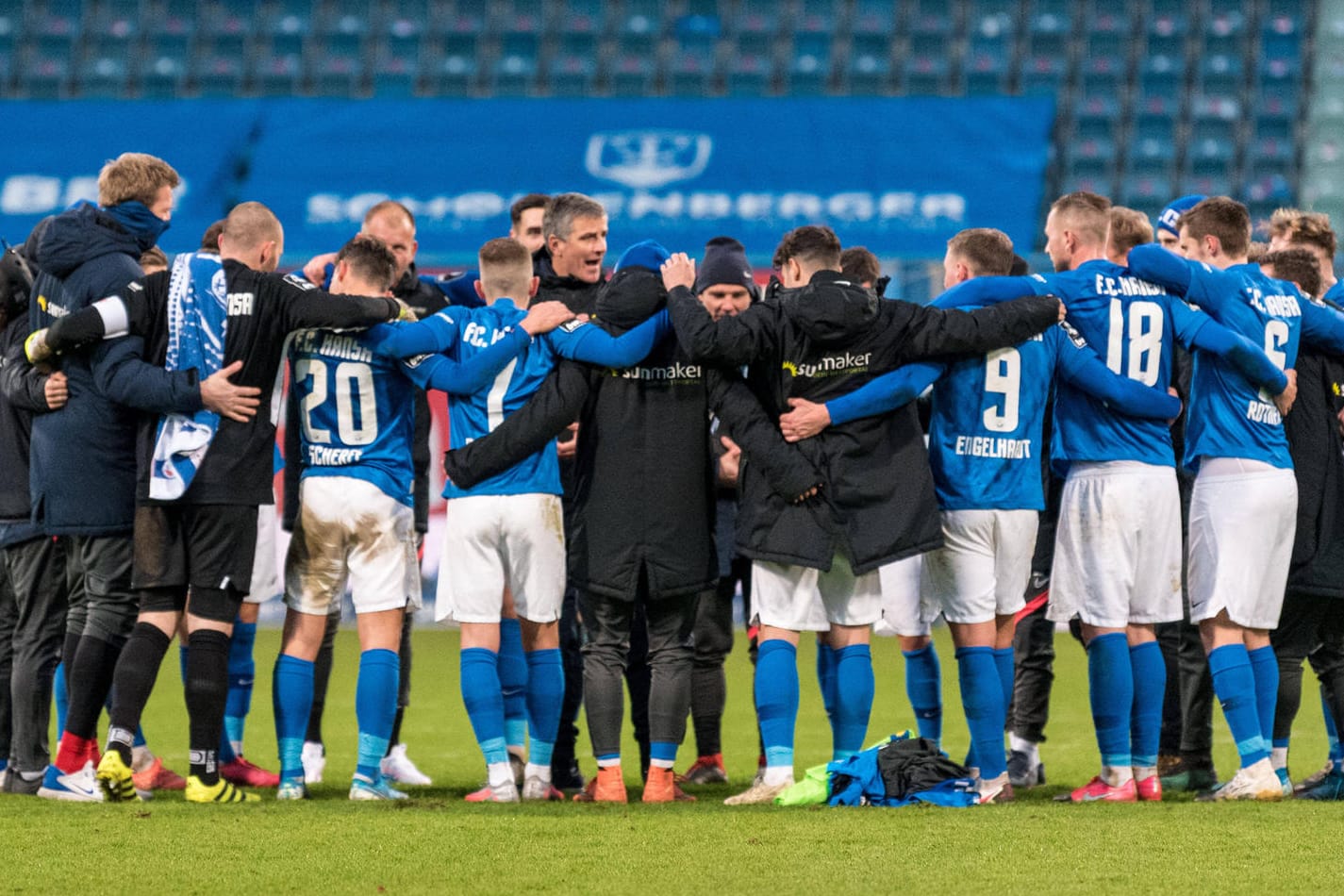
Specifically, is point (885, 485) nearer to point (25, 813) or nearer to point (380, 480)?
point (380, 480)

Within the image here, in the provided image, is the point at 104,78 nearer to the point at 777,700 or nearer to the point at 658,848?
the point at 777,700

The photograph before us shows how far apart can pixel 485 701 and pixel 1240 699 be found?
8.09ft

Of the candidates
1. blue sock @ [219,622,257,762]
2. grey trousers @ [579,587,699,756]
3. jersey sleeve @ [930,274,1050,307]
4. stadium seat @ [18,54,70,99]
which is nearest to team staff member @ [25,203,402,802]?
blue sock @ [219,622,257,762]

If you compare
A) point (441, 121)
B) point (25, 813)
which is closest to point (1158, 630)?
point (25, 813)

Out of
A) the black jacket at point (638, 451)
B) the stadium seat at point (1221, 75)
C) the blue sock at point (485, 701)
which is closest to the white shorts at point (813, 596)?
the black jacket at point (638, 451)

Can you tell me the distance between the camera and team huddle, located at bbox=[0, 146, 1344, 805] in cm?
544

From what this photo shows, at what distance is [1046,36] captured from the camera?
19.1 m

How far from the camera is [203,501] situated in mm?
5414

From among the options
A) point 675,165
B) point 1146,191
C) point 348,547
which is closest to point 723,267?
point 348,547

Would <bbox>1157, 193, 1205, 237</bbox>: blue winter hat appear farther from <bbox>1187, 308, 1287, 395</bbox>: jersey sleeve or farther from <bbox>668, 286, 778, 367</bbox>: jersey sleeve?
<bbox>668, 286, 778, 367</bbox>: jersey sleeve

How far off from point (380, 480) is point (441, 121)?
453 inches

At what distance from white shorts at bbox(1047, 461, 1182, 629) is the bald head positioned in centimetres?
281

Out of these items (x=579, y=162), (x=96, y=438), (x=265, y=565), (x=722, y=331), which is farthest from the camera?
(x=579, y=162)

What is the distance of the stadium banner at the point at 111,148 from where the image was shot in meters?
16.0
